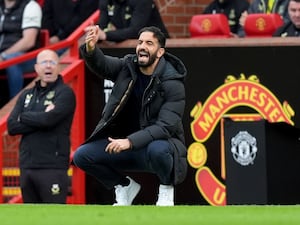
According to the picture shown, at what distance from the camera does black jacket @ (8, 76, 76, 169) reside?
1277 centimetres

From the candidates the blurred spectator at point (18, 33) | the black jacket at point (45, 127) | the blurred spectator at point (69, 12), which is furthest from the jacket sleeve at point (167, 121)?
the blurred spectator at point (69, 12)

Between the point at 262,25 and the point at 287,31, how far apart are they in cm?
28

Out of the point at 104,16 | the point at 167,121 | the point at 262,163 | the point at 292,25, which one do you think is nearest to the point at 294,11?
the point at 292,25

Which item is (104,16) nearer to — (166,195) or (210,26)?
(210,26)

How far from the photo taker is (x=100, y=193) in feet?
47.3

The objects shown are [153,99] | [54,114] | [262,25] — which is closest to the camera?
[153,99]

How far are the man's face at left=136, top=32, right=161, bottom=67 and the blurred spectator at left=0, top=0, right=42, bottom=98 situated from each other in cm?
367

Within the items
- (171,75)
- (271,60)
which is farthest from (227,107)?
(171,75)

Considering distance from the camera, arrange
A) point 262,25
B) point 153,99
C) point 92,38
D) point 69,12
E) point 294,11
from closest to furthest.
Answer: point 92,38 < point 153,99 < point 294,11 < point 262,25 < point 69,12

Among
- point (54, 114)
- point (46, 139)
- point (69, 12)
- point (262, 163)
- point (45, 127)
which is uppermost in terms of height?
point (69, 12)

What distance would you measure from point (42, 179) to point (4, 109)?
62.3 inches

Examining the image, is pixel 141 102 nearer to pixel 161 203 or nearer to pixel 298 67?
Answer: pixel 161 203
